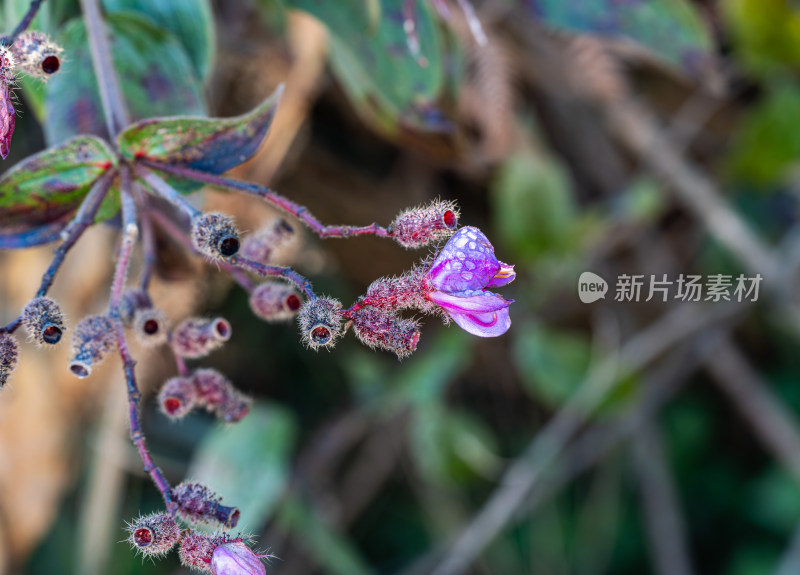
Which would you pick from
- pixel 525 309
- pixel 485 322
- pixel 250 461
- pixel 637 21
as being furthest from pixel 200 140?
pixel 525 309

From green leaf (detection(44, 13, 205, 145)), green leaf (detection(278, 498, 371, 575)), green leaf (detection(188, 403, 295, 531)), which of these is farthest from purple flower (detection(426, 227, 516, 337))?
green leaf (detection(278, 498, 371, 575))

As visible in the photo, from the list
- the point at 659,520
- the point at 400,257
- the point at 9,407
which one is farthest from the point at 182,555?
the point at 659,520

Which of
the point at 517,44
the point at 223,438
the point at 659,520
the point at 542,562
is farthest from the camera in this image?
the point at 542,562

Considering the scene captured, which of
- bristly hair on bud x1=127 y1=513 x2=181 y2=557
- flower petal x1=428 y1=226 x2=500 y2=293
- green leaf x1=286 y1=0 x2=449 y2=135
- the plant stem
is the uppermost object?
green leaf x1=286 y1=0 x2=449 y2=135

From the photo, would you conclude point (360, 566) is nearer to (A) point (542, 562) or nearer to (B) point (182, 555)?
(A) point (542, 562)

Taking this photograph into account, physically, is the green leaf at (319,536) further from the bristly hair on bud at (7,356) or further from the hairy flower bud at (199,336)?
the bristly hair on bud at (7,356)

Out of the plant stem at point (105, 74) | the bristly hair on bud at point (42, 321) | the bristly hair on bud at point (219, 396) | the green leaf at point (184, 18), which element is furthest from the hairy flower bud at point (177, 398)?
the green leaf at point (184, 18)

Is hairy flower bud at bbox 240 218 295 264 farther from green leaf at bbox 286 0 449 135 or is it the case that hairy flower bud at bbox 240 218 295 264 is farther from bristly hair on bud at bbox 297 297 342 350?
green leaf at bbox 286 0 449 135
